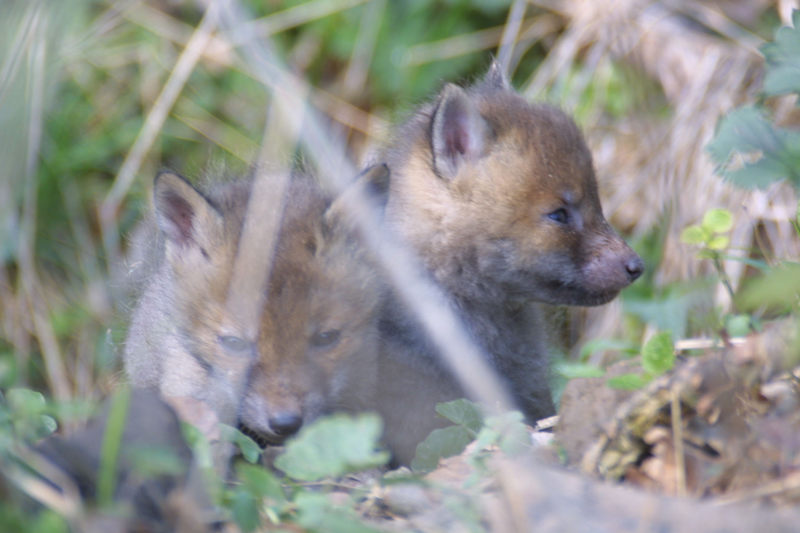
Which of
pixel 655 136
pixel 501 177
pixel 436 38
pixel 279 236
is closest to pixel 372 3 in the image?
pixel 436 38

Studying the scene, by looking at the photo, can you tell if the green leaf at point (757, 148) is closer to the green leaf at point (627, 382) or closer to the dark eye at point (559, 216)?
the green leaf at point (627, 382)

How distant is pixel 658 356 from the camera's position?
218 cm

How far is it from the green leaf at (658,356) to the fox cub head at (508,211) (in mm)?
995

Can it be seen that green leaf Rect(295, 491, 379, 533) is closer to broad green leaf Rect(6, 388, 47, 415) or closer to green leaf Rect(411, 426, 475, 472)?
green leaf Rect(411, 426, 475, 472)

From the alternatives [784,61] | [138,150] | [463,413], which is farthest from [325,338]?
[138,150]

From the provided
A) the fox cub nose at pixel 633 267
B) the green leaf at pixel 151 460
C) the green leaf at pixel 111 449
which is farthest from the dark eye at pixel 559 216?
the green leaf at pixel 151 460

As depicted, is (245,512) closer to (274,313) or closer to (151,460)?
(151,460)

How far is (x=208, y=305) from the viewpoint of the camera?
2.81 metres

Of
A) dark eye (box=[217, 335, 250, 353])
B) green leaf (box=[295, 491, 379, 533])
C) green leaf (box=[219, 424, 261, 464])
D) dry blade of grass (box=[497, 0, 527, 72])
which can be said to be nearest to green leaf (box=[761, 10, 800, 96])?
green leaf (box=[295, 491, 379, 533])

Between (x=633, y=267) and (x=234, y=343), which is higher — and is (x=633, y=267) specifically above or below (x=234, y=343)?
above

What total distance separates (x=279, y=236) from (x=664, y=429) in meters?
1.35

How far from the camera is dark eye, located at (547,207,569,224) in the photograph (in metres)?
3.18

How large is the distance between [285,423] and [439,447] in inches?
18.6

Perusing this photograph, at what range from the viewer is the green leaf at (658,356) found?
2.16m
